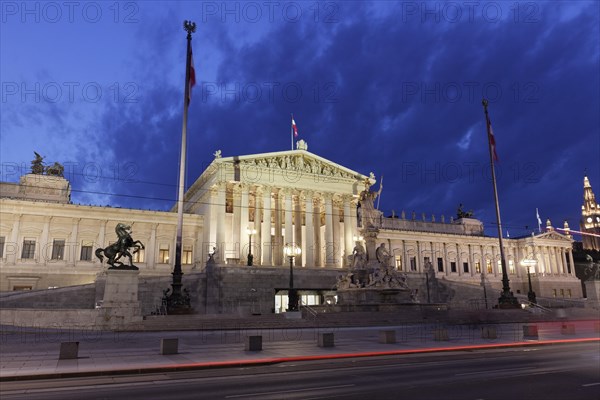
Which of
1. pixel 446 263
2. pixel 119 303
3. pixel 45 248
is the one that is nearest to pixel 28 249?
pixel 45 248

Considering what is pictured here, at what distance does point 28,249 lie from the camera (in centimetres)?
5588

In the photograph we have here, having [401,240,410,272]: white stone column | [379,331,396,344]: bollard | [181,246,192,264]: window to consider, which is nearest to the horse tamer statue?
[379,331,396,344]: bollard

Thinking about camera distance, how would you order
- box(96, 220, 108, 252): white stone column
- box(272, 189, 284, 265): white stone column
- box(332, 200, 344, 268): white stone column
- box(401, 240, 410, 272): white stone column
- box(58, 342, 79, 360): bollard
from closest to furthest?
box(58, 342, 79, 360): bollard
box(96, 220, 108, 252): white stone column
box(272, 189, 284, 265): white stone column
box(332, 200, 344, 268): white stone column
box(401, 240, 410, 272): white stone column

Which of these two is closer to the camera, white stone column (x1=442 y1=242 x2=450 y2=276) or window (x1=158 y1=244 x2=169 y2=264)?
window (x1=158 y1=244 x2=169 y2=264)

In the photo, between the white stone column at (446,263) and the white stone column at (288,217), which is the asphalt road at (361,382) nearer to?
the white stone column at (288,217)

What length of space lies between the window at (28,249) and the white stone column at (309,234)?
114ft

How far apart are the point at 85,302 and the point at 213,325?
18.6m

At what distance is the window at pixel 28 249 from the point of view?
5547 centimetres

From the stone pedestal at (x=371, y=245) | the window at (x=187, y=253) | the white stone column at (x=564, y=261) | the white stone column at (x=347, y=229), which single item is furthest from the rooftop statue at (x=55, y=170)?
the white stone column at (x=564, y=261)

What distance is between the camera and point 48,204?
186ft

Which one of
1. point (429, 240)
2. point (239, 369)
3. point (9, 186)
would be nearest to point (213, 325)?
point (239, 369)

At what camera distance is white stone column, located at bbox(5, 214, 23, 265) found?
5403cm

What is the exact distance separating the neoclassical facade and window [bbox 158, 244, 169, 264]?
0.45ft

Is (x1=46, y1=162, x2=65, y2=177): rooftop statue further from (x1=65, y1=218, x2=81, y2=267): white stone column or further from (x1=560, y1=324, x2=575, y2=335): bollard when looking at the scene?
(x1=560, y1=324, x2=575, y2=335): bollard
